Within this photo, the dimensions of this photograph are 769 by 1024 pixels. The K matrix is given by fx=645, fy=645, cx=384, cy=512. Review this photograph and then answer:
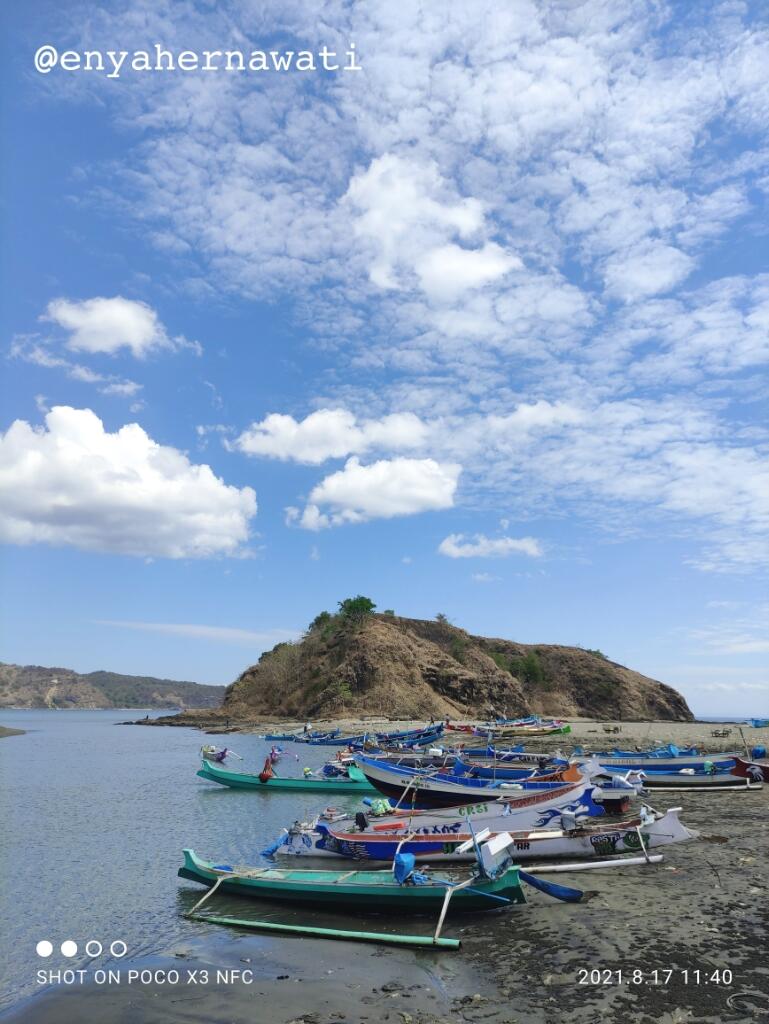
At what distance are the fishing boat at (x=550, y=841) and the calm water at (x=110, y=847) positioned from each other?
3.35 metres

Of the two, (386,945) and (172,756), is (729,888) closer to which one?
(386,945)

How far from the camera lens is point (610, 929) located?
36.4ft

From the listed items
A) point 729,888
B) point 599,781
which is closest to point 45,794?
point 599,781

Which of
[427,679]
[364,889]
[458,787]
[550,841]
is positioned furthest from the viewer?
[427,679]

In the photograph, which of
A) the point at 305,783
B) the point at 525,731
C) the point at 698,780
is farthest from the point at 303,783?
the point at 525,731

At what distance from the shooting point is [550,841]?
15.5 metres

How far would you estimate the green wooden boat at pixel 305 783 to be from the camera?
3155 centimetres

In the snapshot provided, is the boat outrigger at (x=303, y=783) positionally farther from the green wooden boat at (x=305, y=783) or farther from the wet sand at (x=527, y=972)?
the wet sand at (x=527, y=972)

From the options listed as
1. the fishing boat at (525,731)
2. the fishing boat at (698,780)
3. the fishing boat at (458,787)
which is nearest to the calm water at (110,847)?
the fishing boat at (458,787)

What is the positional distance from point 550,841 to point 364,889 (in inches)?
199

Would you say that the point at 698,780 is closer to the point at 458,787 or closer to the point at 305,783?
the point at 458,787

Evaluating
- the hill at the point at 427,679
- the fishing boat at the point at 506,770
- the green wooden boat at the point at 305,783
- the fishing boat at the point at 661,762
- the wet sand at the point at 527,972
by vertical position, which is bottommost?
the green wooden boat at the point at 305,783

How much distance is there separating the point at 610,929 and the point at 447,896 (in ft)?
9.66

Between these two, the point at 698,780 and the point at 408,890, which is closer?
the point at 408,890
